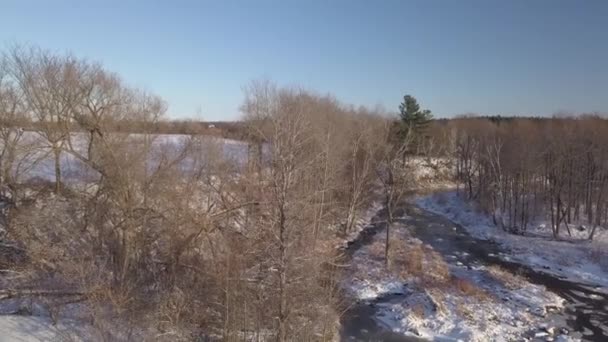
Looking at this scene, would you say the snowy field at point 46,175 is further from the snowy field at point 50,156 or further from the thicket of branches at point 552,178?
the thicket of branches at point 552,178

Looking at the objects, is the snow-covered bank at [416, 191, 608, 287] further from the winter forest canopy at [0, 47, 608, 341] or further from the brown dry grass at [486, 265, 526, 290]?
the brown dry grass at [486, 265, 526, 290]

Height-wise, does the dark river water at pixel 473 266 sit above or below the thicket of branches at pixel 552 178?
below

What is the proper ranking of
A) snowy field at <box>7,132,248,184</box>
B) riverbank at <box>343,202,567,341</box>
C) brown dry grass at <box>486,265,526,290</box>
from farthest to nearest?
snowy field at <box>7,132,248,184</box> < brown dry grass at <box>486,265,526,290</box> < riverbank at <box>343,202,567,341</box>

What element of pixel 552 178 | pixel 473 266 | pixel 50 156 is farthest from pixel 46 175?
pixel 552 178

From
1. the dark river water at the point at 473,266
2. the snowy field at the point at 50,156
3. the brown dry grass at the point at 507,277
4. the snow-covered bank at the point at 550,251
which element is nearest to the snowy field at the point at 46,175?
the snowy field at the point at 50,156

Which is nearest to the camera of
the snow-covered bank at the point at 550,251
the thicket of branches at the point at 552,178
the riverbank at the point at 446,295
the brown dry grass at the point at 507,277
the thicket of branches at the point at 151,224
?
the thicket of branches at the point at 151,224

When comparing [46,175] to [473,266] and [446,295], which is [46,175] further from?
[473,266]

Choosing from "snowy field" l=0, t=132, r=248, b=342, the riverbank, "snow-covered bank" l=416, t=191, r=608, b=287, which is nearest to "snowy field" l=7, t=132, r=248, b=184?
"snowy field" l=0, t=132, r=248, b=342
